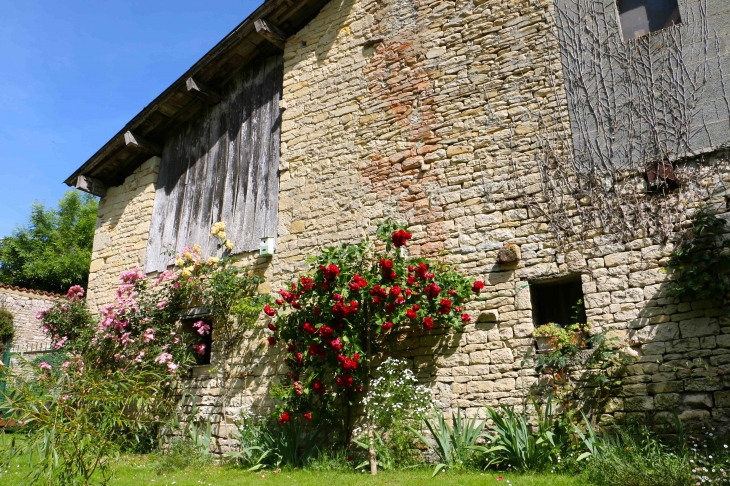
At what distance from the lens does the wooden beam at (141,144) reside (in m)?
9.20

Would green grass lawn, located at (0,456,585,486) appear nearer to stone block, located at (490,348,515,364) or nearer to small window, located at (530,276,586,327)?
stone block, located at (490,348,515,364)

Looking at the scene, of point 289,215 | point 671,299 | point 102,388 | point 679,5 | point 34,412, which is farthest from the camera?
point 289,215

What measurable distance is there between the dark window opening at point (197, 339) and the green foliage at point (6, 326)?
23.1ft

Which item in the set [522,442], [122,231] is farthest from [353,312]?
[122,231]

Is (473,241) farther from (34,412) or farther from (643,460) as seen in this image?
(34,412)

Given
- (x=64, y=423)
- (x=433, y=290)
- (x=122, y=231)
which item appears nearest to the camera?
(x=64, y=423)

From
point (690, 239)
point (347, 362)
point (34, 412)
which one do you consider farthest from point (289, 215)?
point (690, 239)

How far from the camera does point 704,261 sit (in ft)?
15.9

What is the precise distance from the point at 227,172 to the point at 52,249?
53.1ft

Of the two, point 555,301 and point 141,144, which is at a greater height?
point 141,144

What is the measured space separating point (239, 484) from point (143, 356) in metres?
3.30

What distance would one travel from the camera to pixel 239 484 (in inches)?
204

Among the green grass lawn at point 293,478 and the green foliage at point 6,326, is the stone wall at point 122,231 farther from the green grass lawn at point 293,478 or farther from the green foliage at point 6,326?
the green foliage at point 6,326

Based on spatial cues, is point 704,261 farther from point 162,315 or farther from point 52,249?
point 52,249
